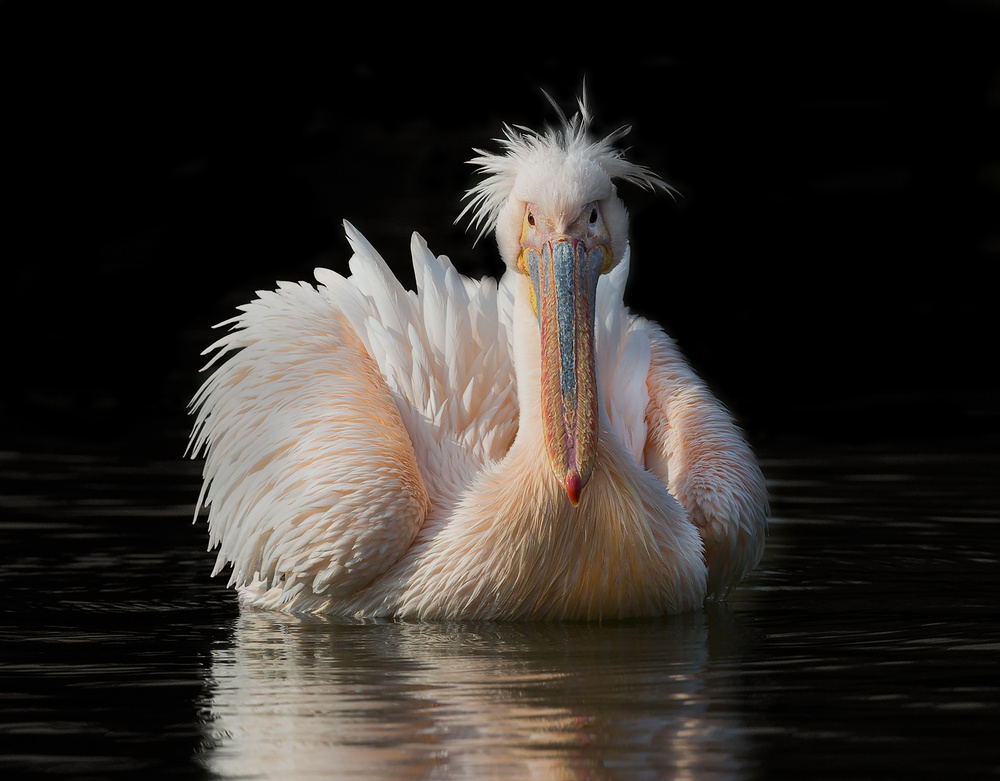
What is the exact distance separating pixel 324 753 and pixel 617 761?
2.58 feet

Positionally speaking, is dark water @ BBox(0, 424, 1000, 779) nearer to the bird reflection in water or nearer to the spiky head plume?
the bird reflection in water

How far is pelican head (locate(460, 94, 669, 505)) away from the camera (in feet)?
21.3

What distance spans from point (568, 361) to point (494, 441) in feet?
3.00

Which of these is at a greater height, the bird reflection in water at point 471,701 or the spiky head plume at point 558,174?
the spiky head plume at point 558,174

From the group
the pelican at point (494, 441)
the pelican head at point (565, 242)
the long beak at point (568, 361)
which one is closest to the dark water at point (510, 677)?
the pelican at point (494, 441)

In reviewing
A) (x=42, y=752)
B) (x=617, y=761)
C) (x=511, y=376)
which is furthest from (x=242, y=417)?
(x=617, y=761)

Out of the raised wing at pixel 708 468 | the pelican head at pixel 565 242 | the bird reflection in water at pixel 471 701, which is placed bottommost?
the bird reflection in water at pixel 471 701

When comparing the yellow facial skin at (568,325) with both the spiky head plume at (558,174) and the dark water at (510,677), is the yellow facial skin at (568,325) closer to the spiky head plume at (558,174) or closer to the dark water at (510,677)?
the spiky head plume at (558,174)

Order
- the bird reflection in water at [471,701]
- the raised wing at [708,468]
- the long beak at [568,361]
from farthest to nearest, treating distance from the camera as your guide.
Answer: the raised wing at [708,468] → the long beak at [568,361] → the bird reflection in water at [471,701]

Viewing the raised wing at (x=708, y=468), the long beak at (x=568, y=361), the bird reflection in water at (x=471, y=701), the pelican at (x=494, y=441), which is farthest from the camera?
the raised wing at (x=708, y=468)

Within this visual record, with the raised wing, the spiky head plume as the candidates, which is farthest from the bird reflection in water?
the spiky head plume

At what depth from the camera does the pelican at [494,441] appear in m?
6.67

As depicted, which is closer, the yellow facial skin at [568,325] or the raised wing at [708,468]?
the yellow facial skin at [568,325]

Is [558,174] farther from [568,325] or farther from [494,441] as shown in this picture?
[494,441]
